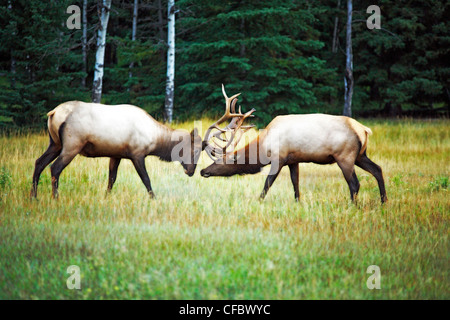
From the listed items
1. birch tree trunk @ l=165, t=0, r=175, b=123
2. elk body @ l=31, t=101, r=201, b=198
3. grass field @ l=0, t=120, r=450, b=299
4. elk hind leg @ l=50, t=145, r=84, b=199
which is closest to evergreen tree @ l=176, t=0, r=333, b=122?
birch tree trunk @ l=165, t=0, r=175, b=123

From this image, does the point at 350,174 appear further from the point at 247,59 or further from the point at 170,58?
the point at 247,59

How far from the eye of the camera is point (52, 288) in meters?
3.95

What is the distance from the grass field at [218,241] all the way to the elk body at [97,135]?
1.67ft

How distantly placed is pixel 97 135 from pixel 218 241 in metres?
2.85

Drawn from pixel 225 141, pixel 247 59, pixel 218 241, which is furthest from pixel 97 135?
pixel 247 59

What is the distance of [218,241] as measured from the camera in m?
5.04

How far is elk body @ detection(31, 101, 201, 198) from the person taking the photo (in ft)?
22.5

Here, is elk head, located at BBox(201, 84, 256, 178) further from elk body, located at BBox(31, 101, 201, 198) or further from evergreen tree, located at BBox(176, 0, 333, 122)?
evergreen tree, located at BBox(176, 0, 333, 122)

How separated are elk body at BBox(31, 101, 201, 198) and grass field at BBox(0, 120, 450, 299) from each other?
0.51 metres

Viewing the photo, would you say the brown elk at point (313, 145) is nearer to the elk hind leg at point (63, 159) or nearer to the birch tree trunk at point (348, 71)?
the elk hind leg at point (63, 159)

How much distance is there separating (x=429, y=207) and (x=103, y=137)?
15.3 ft

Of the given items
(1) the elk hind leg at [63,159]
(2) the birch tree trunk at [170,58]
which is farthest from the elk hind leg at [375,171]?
(2) the birch tree trunk at [170,58]

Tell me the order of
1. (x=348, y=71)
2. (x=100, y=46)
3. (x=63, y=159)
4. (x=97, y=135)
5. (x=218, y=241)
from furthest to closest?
(x=348, y=71) < (x=100, y=46) < (x=97, y=135) < (x=63, y=159) < (x=218, y=241)

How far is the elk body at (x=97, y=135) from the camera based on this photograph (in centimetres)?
686
